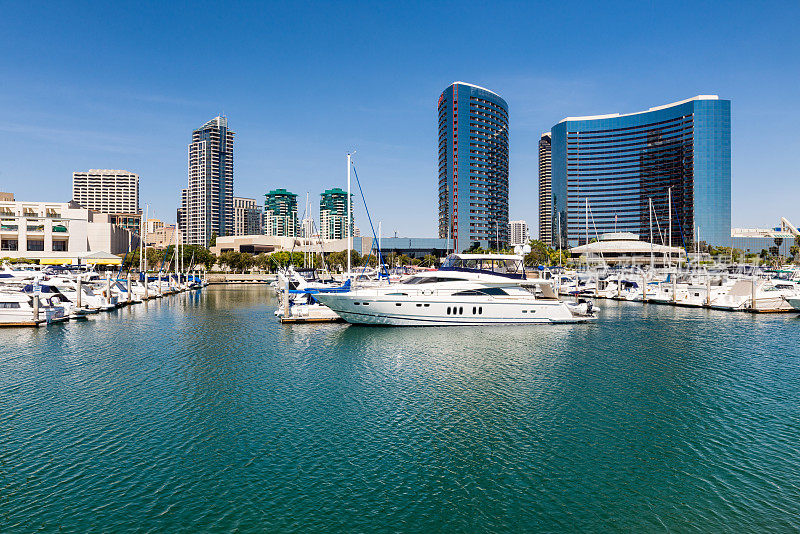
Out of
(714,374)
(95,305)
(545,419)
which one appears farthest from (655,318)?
(95,305)

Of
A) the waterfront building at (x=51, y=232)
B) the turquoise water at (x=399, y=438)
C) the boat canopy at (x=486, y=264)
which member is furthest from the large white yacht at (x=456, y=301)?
the waterfront building at (x=51, y=232)

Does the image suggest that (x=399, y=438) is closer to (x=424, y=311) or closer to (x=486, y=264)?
(x=424, y=311)

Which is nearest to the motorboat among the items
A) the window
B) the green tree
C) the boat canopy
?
the boat canopy

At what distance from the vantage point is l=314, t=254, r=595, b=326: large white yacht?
2048 inches

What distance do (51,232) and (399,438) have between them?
169753 millimetres

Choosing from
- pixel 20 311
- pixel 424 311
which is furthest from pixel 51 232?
pixel 424 311

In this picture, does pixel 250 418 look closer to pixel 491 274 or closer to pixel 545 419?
pixel 545 419

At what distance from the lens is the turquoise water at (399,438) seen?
617 inches

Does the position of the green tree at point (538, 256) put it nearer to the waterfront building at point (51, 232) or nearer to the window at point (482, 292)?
the window at point (482, 292)

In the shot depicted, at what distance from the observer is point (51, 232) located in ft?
500

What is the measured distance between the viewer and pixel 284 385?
99.3 ft

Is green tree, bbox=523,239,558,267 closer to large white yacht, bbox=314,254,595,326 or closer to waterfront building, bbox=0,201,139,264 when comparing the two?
large white yacht, bbox=314,254,595,326

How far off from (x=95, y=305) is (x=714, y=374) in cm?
7063

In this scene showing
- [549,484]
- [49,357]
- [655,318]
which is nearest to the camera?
[549,484]
